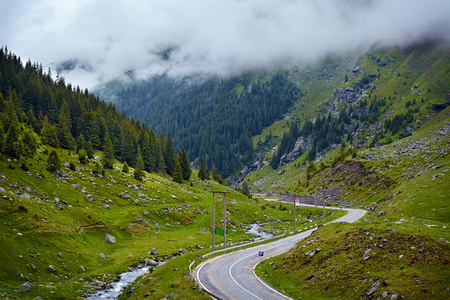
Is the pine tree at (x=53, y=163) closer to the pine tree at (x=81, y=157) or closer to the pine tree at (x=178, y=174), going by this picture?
the pine tree at (x=81, y=157)

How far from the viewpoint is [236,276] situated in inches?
1577

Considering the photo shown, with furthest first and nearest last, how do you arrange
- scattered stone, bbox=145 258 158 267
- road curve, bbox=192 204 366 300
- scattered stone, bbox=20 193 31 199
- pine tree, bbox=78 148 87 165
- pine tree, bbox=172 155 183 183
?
pine tree, bbox=172 155 183 183 → pine tree, bbox=78 148 87 165 → scattered stone, bbox=20 193 31 199 → scattered stone, bbox=145 258 158 267 → road curve, bbox=192 204 366 300

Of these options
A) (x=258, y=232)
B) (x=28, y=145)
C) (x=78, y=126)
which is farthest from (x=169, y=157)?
(x=28, y=145)

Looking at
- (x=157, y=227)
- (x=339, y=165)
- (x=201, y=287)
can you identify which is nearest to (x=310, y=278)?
(x=201, y=287)

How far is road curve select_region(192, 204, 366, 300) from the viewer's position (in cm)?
3222

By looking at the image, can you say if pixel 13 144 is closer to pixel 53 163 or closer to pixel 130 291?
pixel 53 163

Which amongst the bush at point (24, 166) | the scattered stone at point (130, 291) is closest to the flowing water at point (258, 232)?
the scattered stone at point (130, 291)

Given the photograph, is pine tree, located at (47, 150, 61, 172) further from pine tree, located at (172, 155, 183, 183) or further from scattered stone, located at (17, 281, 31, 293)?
pine tree, located at (172, 155, 183, 183)

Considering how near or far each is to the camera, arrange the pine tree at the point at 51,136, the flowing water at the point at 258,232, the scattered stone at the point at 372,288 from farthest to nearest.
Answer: the pine tree at the point at 51,136 < the flowing water at the point at 258,232 < the scattered stone at the point at 372,288

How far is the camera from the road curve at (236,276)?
3222 cm

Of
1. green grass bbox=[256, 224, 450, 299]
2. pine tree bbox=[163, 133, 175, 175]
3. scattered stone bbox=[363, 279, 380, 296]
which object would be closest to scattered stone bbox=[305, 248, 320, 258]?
green grass bbox=[256, 224, 450, 299]

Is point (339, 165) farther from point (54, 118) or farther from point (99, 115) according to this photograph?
point (54, 118)

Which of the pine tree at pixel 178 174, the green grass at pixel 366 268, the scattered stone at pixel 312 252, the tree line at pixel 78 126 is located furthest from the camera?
the pine tree at pixel 178 174

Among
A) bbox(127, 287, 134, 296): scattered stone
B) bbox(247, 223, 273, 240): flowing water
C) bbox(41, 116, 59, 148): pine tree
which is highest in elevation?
bbox(41, 116, 59, 148): pine tree
